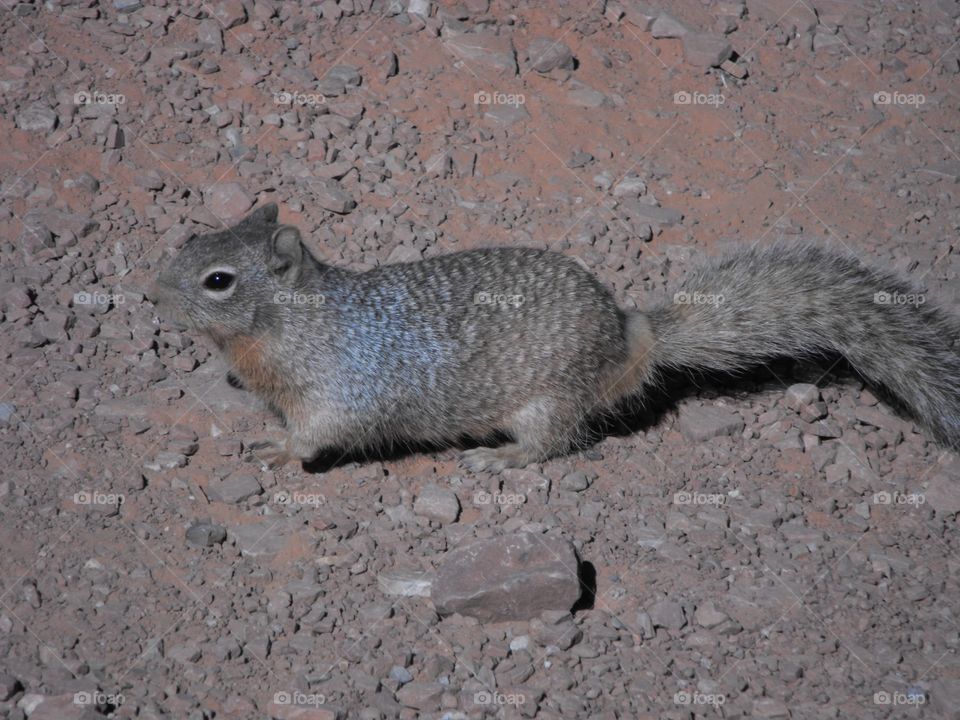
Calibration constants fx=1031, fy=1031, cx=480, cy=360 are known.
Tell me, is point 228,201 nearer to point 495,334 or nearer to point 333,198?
point 333,198

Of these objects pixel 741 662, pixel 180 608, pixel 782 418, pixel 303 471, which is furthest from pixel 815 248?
pixel 180 608

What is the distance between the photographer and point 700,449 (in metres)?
6.59

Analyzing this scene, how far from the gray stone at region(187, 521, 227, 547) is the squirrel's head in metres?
1.12

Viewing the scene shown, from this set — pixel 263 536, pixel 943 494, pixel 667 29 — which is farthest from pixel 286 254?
pixel 667 29

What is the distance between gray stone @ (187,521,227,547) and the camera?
5691mm

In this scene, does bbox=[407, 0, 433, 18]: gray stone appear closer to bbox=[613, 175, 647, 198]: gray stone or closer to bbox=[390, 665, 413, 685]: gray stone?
bbox=[613, 175, 647, 198]: gray stone

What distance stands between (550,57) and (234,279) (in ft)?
13.2

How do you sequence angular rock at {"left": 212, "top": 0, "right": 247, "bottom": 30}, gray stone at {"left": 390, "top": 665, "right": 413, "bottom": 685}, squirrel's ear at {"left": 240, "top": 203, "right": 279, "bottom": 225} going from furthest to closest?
angular rock at {"left": 212, "top": 0, "right": 247, "bottom": 30}
squirrel's ear at {"left": 240, "top": 203, "right": 279, "bottom": 225}
gray stone at {"left": 390, "top": 665, "right": 413, "bottom": 685}

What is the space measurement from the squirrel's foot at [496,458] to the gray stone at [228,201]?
8.36 feet

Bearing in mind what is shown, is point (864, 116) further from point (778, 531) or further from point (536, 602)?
point (536, 602)

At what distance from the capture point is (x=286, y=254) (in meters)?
6.00

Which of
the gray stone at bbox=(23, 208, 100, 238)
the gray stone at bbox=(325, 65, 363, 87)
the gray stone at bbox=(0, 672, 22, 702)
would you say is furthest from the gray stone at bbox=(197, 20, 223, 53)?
the gray stone at bbox=(0, 672, 22, 702)

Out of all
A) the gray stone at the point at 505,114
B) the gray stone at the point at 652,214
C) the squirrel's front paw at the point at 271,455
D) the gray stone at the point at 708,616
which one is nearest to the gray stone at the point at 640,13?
the gray stone at the point at 505,114

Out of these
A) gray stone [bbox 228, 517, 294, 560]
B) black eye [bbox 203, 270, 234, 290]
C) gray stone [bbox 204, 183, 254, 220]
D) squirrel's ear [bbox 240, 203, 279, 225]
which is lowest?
gray stone [bbox 228, 517, 294, 560]
